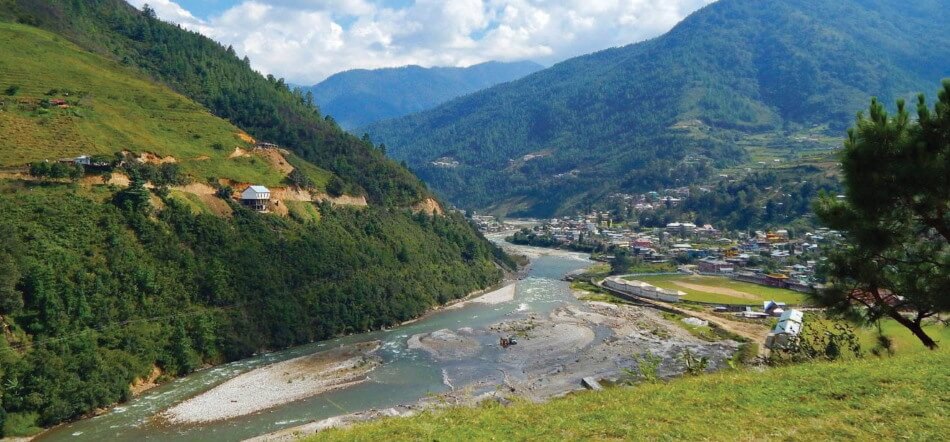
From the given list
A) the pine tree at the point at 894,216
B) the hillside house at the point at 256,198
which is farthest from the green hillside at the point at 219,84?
the pine tree at the point at 894,216

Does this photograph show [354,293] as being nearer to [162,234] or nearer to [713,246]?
[162,234]

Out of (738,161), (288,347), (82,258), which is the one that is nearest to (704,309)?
(288,347)

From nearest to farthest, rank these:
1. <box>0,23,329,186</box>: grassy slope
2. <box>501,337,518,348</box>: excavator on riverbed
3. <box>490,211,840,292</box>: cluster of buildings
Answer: <box>0,23,329,186</box>: grassy slope, <box>501,337,518,348</box>: excavator on riverbed, <box>490,211,840,292</box>: cluster of buildings

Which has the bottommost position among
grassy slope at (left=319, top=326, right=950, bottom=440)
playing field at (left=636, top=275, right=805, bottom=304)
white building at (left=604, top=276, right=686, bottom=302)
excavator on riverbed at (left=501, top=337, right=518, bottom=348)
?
playing field at (left=636, top=275, right=805, bottom=304)

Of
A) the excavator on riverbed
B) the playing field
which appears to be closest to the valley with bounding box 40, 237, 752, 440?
Result: the excavator on riverbed

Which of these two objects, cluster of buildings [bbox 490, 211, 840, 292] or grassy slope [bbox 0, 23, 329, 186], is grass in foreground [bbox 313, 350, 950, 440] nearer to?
grassy slope [bbox 0, 23, 329, 186]

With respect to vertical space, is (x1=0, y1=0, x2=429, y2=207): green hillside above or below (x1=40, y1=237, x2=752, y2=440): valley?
above

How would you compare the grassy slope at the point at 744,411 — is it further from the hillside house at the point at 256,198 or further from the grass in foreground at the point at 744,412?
the hillside house at the point at 256,198
